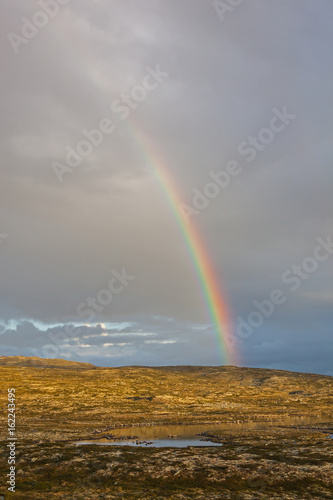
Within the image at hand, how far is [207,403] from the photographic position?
171 meters

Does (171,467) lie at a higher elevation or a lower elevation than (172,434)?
Answer: higher

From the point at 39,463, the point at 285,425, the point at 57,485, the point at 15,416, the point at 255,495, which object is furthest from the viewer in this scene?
the point at 15,416

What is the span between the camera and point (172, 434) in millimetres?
96750

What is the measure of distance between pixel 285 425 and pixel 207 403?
6126 centimetres

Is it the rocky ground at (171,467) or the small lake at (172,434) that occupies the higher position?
the rocky ground at (171,467)

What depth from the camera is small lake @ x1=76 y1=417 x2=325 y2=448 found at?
82.4 metres

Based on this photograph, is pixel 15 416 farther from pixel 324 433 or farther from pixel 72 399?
pixel 324 433

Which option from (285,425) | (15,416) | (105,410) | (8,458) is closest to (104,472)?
(8,458)

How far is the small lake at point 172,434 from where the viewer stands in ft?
270

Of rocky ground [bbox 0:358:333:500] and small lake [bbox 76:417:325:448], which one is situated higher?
rocky ground [bbox 0:358:333:500]

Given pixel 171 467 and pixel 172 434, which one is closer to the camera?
pixel 171 467

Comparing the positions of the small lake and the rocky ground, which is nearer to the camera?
the rocky ground

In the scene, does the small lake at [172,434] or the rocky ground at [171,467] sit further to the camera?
the small lake at [172,434]

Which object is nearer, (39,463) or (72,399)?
(39,463)
